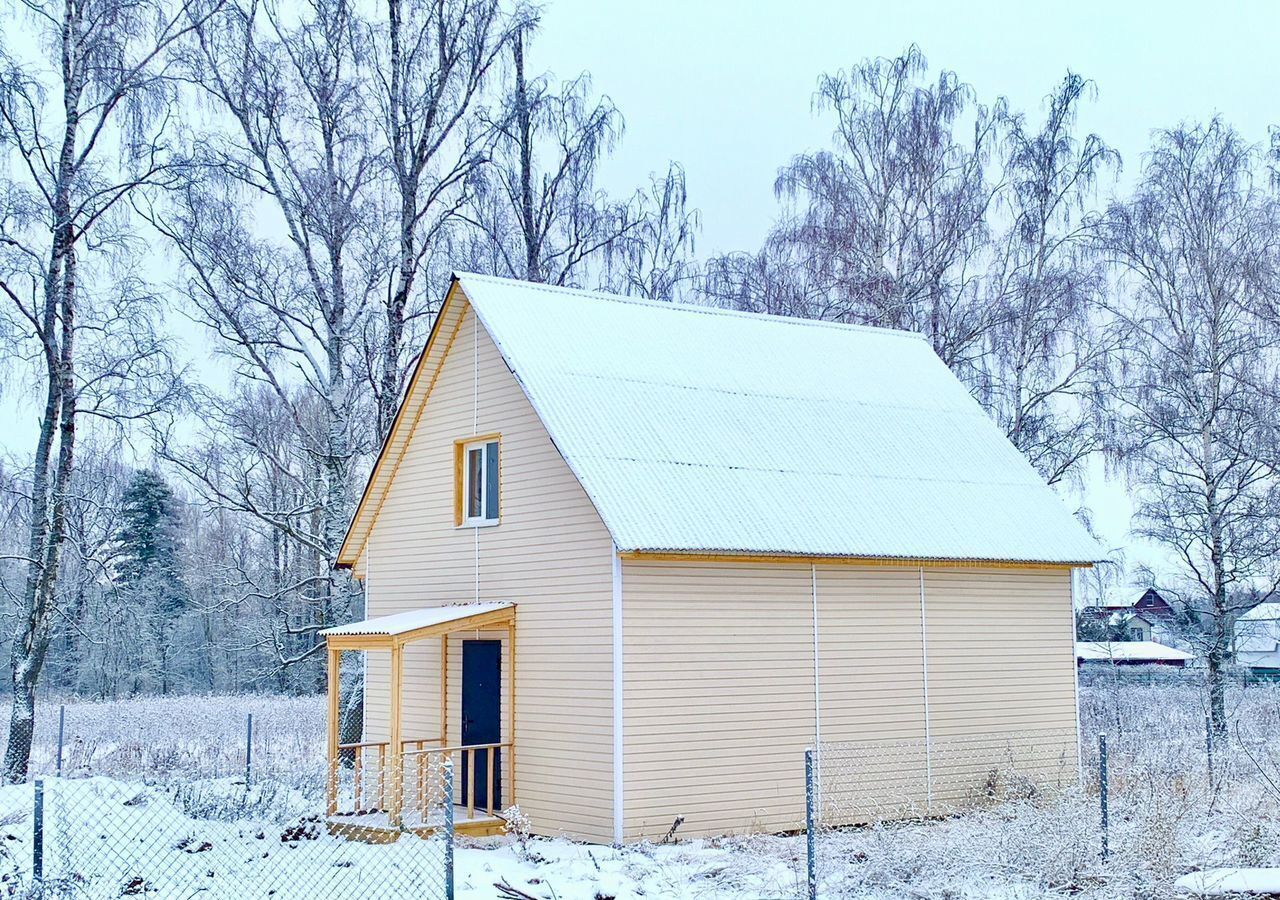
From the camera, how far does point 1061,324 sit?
91.0 ft

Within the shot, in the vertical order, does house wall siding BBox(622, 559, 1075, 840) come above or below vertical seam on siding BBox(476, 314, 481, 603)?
below

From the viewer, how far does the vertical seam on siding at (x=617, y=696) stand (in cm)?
1435

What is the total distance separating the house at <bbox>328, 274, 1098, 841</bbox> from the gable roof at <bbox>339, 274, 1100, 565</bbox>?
4 centimetres

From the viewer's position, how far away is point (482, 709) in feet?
54.9

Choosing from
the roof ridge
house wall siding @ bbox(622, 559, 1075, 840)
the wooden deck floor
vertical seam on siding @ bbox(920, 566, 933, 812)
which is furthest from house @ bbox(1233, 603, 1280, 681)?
the wooden deck floor

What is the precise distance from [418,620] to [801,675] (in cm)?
448

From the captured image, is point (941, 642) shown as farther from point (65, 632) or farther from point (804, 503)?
point (65, 632)

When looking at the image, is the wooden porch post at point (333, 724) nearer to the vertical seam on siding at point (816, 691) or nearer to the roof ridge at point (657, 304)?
the roof ridge at point (657, 304)

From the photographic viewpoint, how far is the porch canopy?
606 inches

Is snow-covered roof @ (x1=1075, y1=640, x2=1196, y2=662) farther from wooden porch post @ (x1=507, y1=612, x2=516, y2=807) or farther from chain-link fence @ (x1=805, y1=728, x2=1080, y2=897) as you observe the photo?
wooden porch post @ (x1=507, y1=612, x2=516, y2=807)

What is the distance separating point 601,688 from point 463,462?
4.30m

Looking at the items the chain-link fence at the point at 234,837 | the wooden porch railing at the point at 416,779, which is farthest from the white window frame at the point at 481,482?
the chain-link fence at the point at 234,837

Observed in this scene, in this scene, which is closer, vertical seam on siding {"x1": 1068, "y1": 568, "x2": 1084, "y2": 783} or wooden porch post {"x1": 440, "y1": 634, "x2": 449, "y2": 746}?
wooden porch post {"x1": 440, "y1": 634, "x2": 449, "y2": 746}

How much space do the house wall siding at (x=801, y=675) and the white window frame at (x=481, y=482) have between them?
2806 mm
